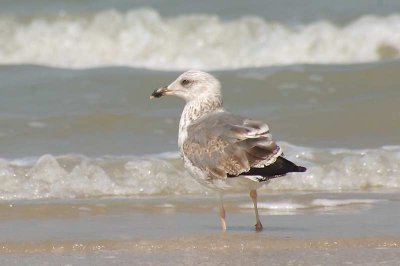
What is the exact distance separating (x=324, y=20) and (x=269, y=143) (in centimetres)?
840

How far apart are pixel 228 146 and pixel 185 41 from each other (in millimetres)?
8258

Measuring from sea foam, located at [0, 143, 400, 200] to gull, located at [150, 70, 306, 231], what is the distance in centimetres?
150

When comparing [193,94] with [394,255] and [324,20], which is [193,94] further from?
[324,20]

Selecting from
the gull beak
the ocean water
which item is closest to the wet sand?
the ocean water

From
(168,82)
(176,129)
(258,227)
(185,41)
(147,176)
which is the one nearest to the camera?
(258,227)

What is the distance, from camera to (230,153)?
20.4 ft

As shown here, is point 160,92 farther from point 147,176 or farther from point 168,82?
point 168,82

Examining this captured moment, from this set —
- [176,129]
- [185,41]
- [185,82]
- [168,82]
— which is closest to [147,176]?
[185,82]

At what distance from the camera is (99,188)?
325 inches

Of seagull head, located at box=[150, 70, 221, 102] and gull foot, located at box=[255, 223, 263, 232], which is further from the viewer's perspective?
seagull head, located at box=[150, 70, 221, 102]

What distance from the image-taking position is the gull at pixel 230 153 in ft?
19.7

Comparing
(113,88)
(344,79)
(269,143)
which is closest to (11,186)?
(269,143)

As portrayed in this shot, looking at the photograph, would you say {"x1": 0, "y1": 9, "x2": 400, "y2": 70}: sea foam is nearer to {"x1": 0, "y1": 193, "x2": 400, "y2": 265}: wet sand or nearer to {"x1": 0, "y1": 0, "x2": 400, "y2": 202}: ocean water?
{"x1": 0, "y1": 0, "x2": 400, "y2": 202}: ocean water

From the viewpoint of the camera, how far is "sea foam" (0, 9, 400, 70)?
545 inches
